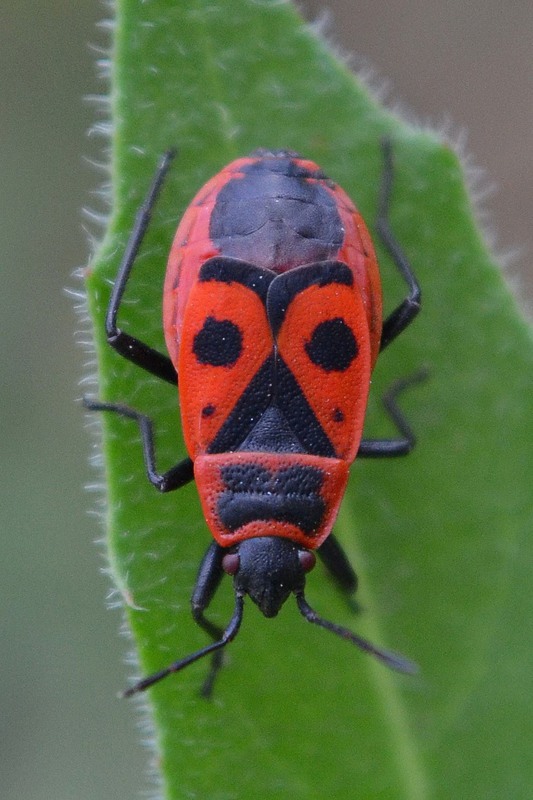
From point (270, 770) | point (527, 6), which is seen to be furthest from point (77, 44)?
point (270, 770)

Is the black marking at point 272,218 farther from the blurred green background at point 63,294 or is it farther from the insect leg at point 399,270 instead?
the blurred green background at point 63,294

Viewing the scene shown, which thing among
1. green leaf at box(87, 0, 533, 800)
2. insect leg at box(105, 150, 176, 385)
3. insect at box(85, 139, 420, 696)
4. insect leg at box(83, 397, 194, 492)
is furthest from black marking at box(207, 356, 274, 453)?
insect leg at box(105, 150, 176, 385)

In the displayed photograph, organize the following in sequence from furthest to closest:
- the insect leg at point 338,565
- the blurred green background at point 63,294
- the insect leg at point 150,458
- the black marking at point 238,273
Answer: the blurred green background at point 63,294
the insect leg at point 338,565
the black marking at point 238,273
the insect leg at point 150,458

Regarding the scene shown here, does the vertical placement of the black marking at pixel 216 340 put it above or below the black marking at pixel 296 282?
below

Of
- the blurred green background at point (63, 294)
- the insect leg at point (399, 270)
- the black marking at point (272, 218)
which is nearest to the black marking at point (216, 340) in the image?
the black marking at point (272, 218)

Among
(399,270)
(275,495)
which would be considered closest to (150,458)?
(275,495)

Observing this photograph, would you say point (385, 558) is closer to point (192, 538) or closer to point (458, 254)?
point (192, 538)
